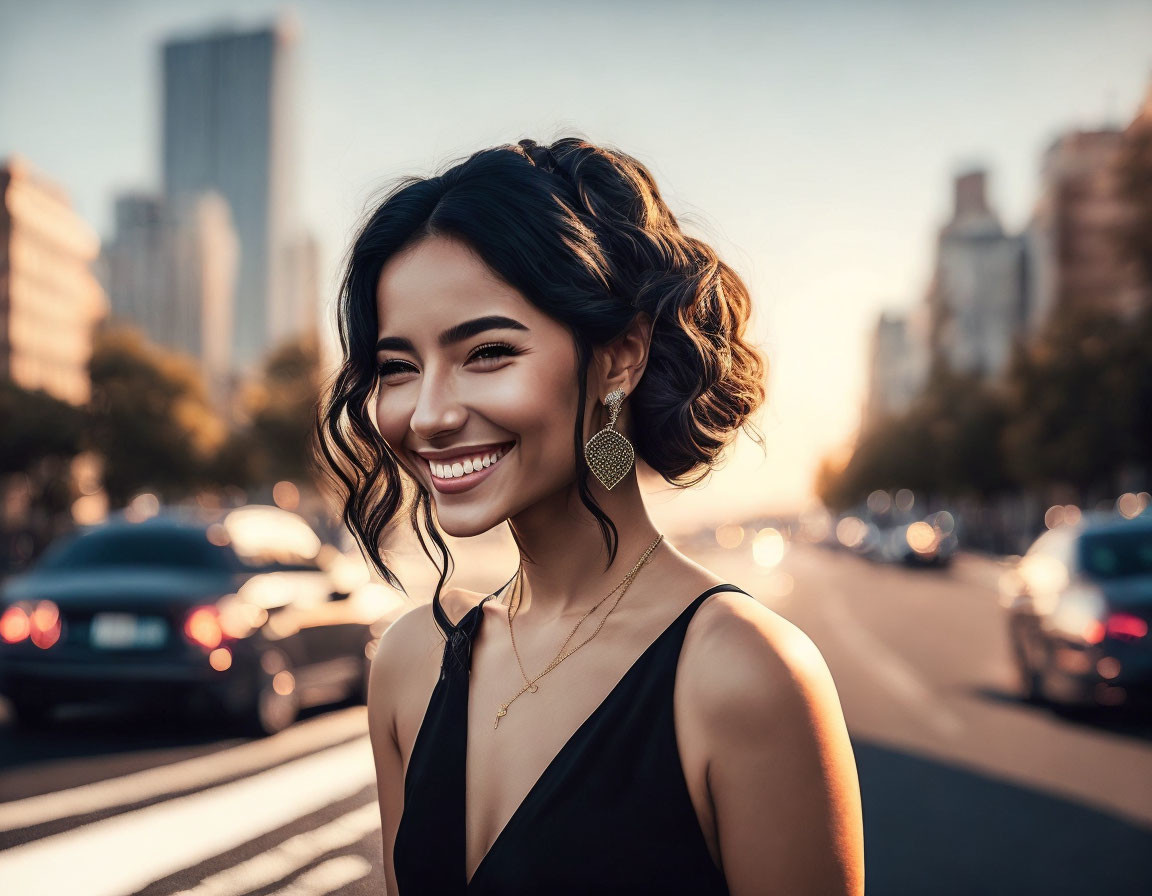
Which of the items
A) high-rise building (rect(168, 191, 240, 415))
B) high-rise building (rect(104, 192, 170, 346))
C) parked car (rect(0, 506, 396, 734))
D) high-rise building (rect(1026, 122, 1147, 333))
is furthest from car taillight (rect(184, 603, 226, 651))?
high-rise building (rect(168, 191, 240, 415))

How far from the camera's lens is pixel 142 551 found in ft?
32.4

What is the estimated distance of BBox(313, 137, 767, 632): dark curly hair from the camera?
5.66 ft

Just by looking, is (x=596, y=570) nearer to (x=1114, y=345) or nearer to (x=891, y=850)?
(x=891, y=850)

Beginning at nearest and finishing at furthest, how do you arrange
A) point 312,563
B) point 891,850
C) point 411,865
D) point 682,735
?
1. point 682,735
2. point 411,865
3. point 891,850
4. point 312,563

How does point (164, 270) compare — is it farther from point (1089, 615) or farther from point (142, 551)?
point (1089, 615)

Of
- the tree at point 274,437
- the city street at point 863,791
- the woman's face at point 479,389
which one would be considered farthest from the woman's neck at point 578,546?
the tree at point 274,437

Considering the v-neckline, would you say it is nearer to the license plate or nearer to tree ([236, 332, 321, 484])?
the license plate

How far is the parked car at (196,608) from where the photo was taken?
24.4 ft

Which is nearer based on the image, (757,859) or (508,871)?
(757,859)

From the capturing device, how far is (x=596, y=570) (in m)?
1.90

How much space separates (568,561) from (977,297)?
133561mm

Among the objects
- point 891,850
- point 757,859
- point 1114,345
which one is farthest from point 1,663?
point 1114,345

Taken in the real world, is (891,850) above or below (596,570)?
below

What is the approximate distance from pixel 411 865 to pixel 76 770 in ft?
1.43
